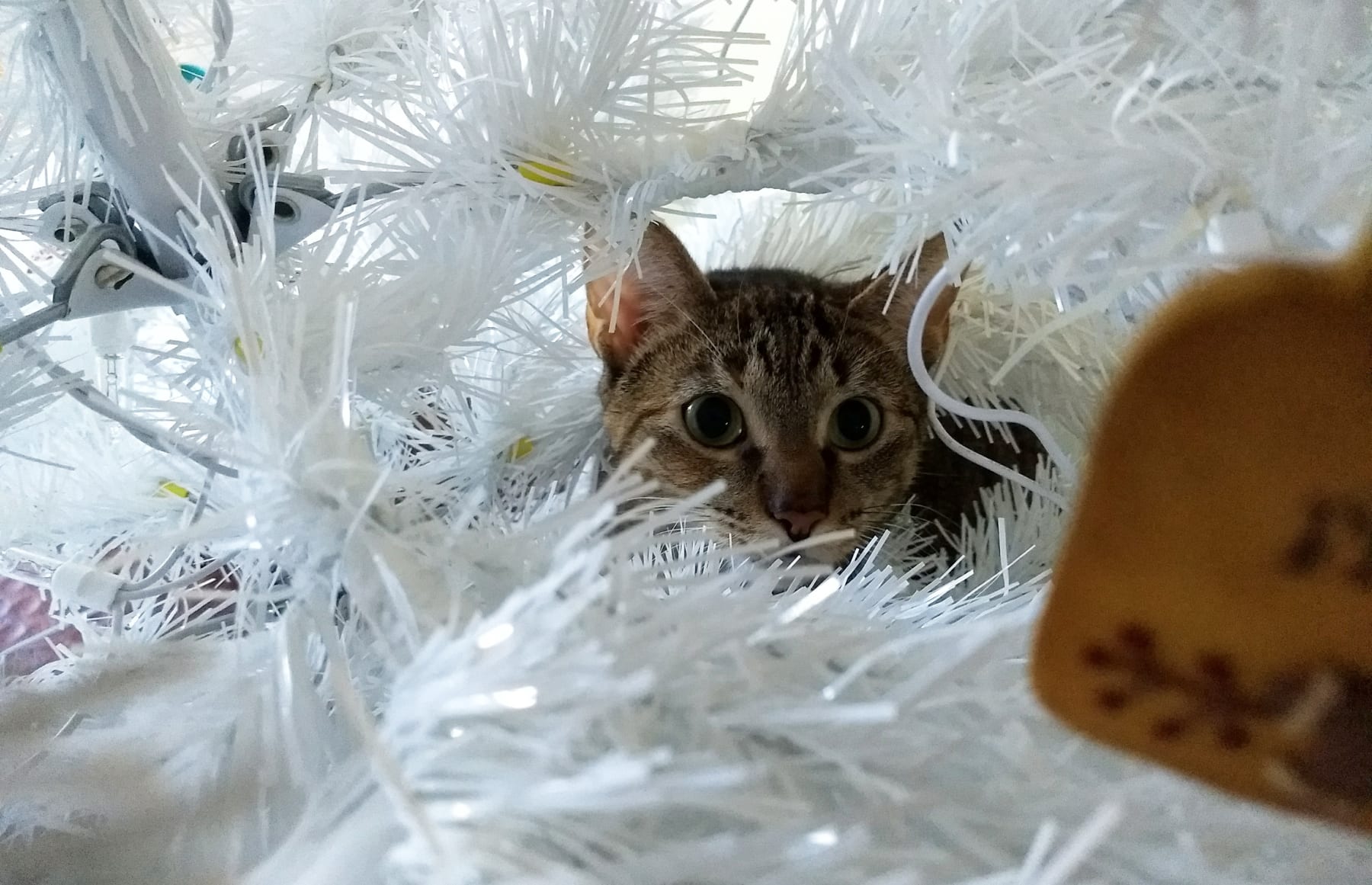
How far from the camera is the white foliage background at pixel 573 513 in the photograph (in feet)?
0.76

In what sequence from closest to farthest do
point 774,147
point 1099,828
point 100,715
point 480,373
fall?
point 1099,828, point 100,715, point 774,147, point 480,373

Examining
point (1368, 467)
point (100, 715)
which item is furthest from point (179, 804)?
point (1368, 467)

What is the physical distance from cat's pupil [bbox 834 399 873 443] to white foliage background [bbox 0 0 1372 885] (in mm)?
219

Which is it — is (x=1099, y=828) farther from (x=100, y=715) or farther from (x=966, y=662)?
(x=100, y=715)

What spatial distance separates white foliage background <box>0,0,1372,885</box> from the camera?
0.23m

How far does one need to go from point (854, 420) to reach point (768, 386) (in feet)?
0.34

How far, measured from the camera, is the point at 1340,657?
9.0 inches

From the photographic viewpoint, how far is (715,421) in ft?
2.61

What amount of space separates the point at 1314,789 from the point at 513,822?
0.70 feet

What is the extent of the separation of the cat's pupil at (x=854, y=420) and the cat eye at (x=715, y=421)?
0.33ft

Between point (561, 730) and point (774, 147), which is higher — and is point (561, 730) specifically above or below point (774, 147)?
below

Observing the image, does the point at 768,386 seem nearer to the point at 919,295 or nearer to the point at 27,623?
the point at 919,295

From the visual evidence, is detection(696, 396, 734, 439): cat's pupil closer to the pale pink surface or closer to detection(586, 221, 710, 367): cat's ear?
detection(586, 221, 710, 367): cat's ear

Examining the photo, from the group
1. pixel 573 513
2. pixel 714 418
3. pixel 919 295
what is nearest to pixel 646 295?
pixel 714 418
